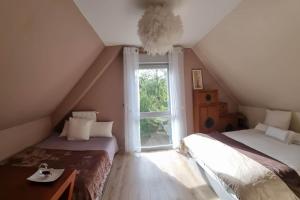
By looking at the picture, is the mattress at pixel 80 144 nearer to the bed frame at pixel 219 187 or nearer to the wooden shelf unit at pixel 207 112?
the bed frame at pixel 219 187

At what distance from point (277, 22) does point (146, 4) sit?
4.60ft

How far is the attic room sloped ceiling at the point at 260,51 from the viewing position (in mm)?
2129

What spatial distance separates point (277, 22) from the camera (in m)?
2.15

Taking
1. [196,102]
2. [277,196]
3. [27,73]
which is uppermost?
[27,73]

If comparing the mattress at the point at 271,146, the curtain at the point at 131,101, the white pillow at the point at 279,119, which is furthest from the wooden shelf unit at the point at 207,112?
the curtain at the point at 131,101

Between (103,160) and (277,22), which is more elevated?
(277,22)

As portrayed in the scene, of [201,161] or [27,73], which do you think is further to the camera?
[201,161]

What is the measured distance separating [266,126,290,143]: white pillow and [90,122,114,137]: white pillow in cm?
272

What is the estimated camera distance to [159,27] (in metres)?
2.04

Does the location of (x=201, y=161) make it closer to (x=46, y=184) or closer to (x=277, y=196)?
(x=277, y=196)

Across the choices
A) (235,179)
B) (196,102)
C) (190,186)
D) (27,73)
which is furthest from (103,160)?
(196,102)

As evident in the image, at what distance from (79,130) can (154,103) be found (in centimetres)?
162

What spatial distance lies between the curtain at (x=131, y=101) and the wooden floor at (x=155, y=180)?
31cm

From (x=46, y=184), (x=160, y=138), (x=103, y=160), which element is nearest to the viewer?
(x=46, y=184)
